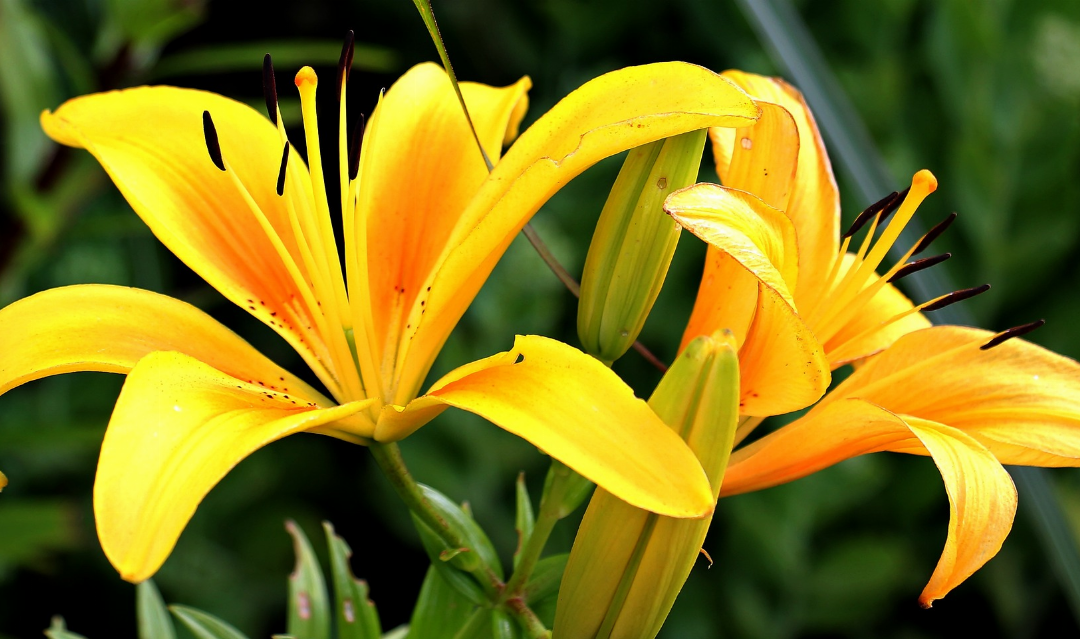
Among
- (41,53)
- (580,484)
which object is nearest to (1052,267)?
(580,484)

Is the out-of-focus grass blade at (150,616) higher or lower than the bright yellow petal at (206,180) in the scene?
lower

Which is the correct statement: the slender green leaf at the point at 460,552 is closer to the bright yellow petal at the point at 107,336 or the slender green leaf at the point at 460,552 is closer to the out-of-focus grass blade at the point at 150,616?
the bright yellow petal at the point at 107,336

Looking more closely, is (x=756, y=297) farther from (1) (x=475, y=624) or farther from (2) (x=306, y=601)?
(2) (x=306, y=601)

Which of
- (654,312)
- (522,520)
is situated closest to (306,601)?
(522,520)

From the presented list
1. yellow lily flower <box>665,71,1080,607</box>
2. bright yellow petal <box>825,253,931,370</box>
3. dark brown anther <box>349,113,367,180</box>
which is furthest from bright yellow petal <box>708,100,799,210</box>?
dark brown anther <box>349,113,367,180</box>

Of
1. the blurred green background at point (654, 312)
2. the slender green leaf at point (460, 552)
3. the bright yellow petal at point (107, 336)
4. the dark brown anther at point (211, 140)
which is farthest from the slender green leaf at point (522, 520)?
the blurred green background at point (654, 312)

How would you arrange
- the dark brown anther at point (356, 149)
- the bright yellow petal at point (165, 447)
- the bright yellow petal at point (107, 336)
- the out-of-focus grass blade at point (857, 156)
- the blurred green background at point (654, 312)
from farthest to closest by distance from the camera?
the blurred green background at point (654, 312) → the out-of-focus grass blade at point (857, 156) → the dark brown anther at point (356, 149) → the bright yellow petal at point (107, 336) → the bright yellow petal at point (165, 447)

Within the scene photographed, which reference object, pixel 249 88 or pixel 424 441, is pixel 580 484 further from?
pixel 249 88
